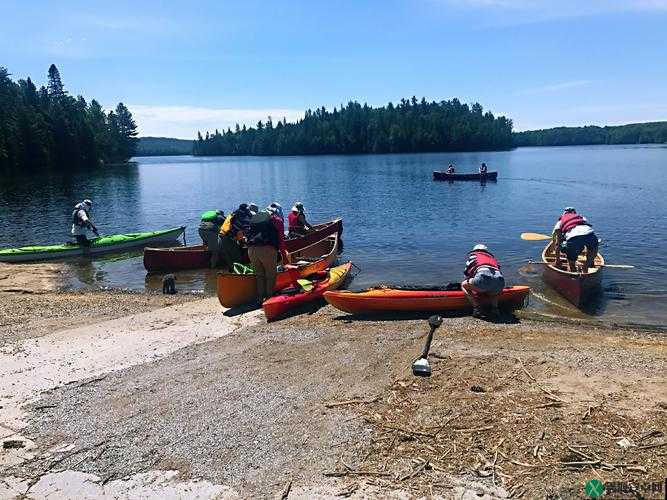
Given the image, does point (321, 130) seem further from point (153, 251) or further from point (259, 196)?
point (153, 251)

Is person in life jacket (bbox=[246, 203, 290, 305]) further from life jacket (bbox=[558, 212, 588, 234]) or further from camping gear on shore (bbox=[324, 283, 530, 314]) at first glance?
life jacket (bbox=[558, 212, 588, 234])

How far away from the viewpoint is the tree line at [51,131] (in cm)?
8112

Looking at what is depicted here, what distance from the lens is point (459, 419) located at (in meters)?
6.24

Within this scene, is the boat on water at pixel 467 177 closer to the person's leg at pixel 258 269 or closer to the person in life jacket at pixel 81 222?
the person in life jacket at pixel 81 222

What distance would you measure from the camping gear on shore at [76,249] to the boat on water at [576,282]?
17490mm

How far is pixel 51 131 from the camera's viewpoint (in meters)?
90.4

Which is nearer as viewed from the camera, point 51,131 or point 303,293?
point 303,293

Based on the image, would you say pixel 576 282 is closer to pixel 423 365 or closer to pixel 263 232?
pixel 423 365

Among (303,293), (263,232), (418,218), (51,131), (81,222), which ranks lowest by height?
(418,218)

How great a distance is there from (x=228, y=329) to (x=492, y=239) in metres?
18.9

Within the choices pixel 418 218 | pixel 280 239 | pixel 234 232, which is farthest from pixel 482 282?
pixel 418 218

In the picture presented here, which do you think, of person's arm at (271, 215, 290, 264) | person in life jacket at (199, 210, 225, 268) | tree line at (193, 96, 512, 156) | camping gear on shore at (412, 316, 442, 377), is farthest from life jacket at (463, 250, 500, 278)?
tree line at (193, 96, 512, 156)

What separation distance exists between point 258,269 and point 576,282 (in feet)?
27.5

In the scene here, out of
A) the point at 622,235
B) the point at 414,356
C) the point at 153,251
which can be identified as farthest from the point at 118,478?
the point at 622,235
